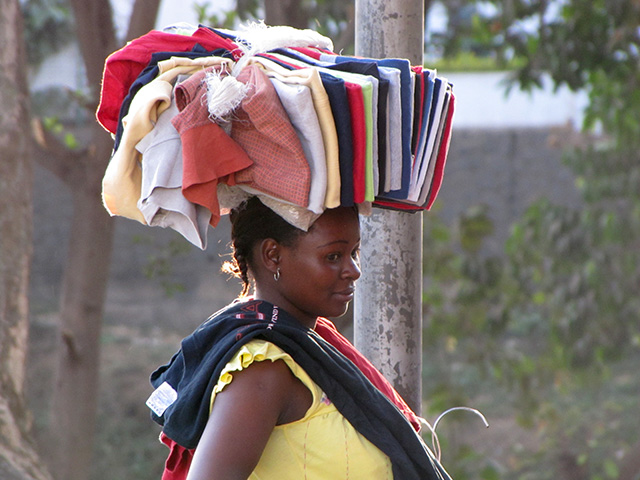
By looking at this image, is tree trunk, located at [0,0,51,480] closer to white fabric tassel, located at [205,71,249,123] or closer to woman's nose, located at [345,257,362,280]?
woman's nose, located at [345,257,362,280]

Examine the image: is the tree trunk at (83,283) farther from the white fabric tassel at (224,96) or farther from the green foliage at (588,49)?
the white fabric tassel at (224,96)

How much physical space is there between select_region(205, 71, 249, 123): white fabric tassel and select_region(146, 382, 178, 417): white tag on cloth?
1.79ft

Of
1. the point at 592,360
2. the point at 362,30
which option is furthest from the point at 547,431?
the point at 362,30

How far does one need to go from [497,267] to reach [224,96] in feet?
12.6

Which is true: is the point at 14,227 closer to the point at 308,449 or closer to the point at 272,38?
the point at 272,38

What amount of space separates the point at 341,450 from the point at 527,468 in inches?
218

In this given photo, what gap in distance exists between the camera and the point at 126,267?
369 inches

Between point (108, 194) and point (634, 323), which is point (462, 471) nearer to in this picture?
point (634, 323)

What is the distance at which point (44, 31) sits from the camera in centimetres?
1043

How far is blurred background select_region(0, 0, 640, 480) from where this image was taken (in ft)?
14.5

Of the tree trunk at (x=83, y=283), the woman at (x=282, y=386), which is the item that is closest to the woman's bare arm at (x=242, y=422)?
the woman at (x=282, y=386)

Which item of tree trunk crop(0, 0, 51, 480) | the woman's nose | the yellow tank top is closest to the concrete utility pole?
the woman's nose

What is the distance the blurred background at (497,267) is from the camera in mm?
4414

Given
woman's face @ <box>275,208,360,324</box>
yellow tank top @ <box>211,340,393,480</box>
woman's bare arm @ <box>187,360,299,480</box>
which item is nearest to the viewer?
woman's bare arm @ <box>187,360,299,480</box>
